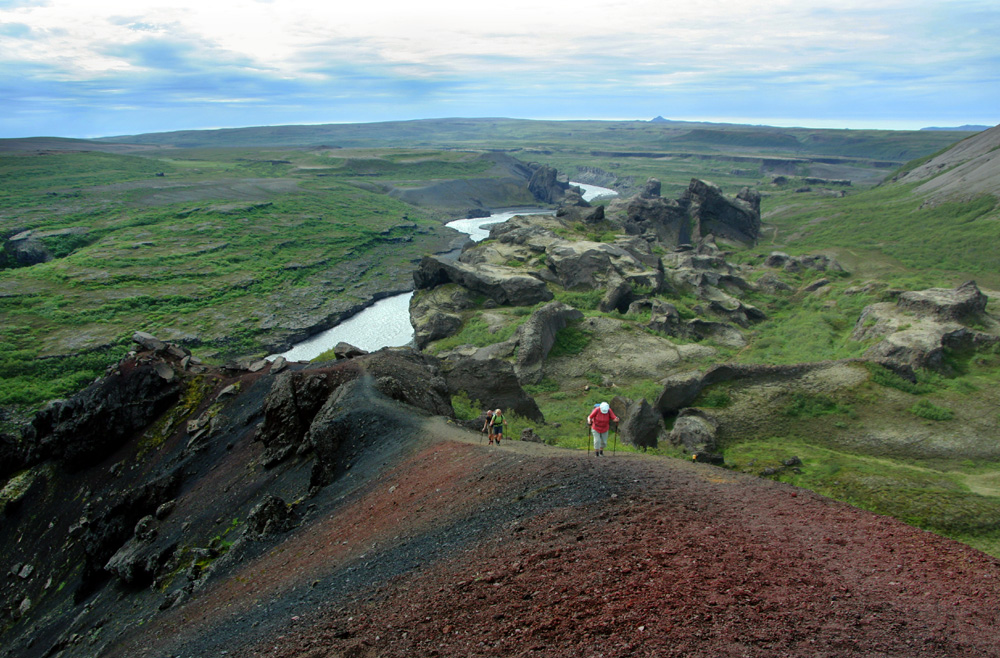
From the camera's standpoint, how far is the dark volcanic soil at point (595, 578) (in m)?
7.39

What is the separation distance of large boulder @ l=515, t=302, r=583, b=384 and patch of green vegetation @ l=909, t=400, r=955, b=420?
21.1 meters

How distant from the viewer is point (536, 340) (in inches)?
1609

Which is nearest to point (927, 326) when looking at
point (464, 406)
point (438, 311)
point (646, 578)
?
point (464, 406)

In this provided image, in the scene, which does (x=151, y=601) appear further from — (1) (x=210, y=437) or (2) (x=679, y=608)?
(2) (x=679, y=608)

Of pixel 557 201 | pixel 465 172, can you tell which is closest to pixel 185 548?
pixel 557 201

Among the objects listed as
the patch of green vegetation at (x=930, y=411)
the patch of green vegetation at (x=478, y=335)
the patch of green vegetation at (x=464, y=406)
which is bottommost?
the patch of green vegetation at (x=478, y=335)

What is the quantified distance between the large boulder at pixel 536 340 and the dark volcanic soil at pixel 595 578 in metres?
24.6

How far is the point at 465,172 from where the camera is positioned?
170 metres

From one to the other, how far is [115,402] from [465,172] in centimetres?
15329

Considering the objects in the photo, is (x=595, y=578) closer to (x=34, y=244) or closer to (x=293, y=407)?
(x=293, y=407)

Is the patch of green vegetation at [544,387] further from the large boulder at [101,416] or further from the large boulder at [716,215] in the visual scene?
the large boulder at [716,215]

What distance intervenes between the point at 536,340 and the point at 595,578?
106 feet

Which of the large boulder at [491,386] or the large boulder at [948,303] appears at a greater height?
the large boulder at [948,303]

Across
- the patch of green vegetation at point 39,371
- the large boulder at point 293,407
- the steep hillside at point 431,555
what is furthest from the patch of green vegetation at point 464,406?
the patch of green vegetation at point 39,371
